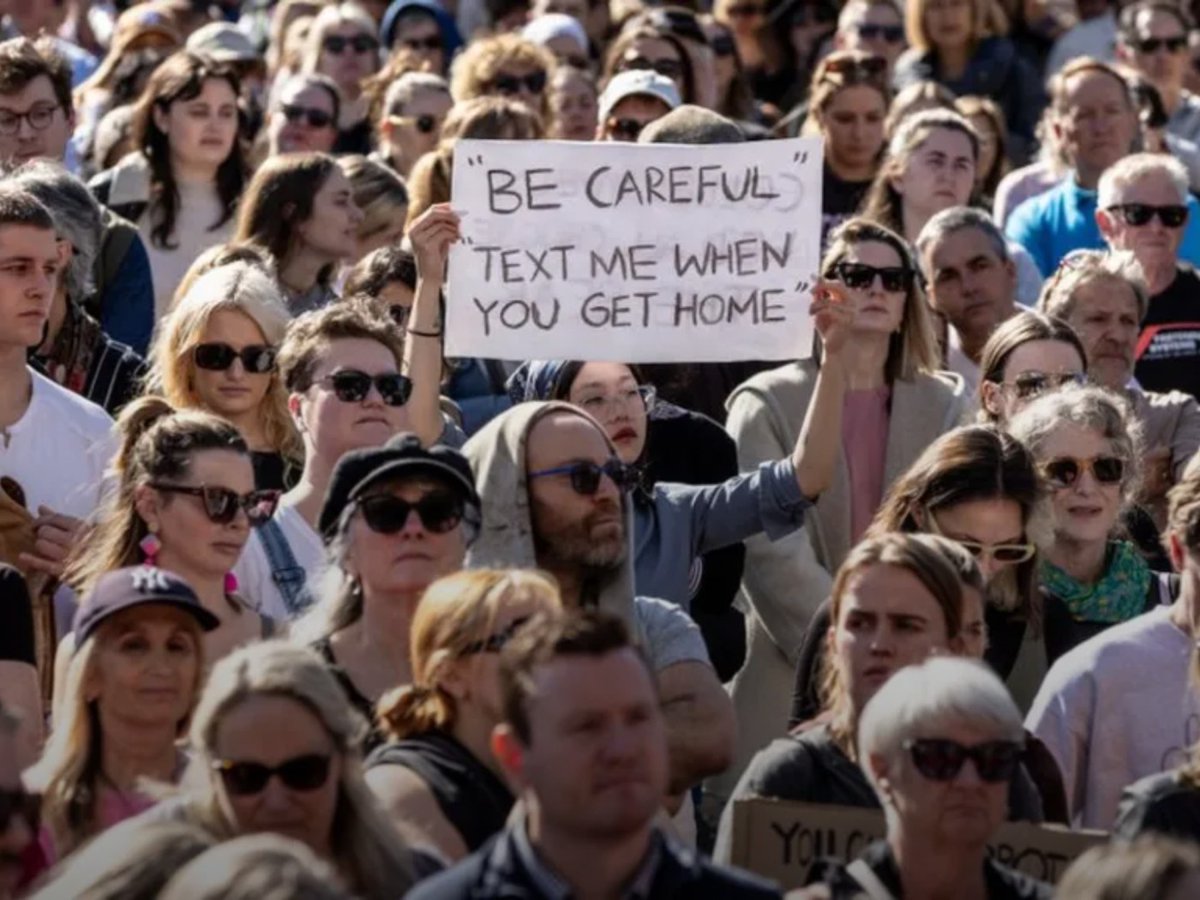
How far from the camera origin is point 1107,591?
8.34 meters

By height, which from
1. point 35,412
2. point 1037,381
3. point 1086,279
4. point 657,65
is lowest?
point 35,412

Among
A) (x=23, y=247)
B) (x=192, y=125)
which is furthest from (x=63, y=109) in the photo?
(x=23, y=247)

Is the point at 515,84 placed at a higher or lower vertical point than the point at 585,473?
higher

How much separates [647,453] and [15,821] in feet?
11.3

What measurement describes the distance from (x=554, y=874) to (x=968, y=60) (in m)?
10.4

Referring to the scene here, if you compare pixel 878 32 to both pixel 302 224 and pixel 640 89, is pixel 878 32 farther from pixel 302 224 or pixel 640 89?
pixel 302 224

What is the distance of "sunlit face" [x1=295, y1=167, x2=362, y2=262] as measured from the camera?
10.5m

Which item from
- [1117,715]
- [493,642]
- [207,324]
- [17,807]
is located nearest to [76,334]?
[207,324]

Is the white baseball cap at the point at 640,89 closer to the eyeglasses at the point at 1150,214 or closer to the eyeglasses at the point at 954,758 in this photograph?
the eyeglasses at the point at 1150,214

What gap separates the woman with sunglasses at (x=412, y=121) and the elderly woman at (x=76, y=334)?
11.0ft

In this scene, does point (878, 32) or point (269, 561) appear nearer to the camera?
point (269, 561)

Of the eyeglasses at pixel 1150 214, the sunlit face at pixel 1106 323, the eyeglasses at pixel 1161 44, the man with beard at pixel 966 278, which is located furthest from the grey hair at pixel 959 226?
the eyeglasses at pixel 1161 44

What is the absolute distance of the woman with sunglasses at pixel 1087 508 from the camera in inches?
327

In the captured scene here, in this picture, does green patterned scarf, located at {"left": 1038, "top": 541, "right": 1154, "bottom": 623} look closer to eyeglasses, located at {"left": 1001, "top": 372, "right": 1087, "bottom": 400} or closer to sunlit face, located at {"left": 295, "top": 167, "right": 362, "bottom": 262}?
eyeglasses, located at {"left": 1001, "top": 372, "right": 1087, "bottom": 400}
